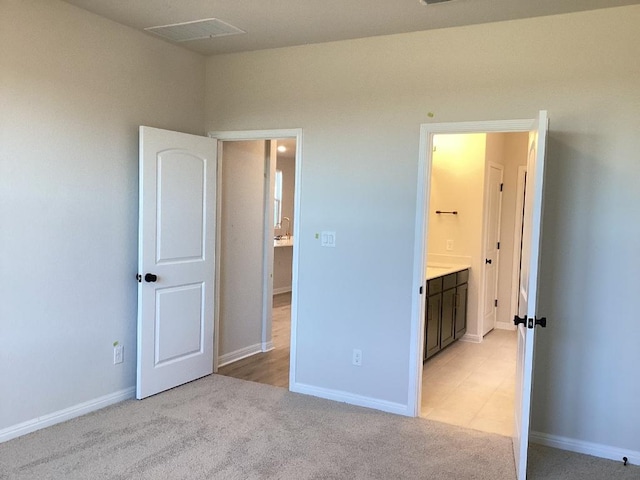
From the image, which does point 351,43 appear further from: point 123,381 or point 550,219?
point 123,381

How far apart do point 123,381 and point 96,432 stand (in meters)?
0.59

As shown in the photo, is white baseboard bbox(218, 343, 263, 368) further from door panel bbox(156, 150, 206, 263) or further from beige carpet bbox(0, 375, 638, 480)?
door panel bbox(156, 150, 206, 263)

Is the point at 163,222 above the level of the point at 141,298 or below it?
above

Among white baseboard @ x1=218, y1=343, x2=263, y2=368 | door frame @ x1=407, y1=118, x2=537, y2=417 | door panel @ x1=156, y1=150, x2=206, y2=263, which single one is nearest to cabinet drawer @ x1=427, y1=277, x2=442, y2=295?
door frame @ x1=407, y1=118, x2=537, y2=417

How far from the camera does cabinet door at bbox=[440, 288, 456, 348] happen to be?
5206 mm

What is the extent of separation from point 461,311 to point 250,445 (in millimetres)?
3239

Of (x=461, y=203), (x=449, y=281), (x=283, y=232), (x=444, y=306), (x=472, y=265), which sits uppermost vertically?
(x=461, y=203)

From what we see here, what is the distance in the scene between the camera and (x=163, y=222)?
393cm

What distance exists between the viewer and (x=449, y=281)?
530cm

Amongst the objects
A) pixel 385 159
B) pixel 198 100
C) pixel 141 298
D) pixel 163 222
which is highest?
pixel 198 100

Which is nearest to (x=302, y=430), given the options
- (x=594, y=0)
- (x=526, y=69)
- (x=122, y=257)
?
(x=122, y=257)

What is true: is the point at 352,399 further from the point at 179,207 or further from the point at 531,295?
the point at 179,207

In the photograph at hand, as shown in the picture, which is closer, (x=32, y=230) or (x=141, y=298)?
(x=32, y=230)

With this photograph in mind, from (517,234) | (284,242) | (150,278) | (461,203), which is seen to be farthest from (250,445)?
(284,242)
